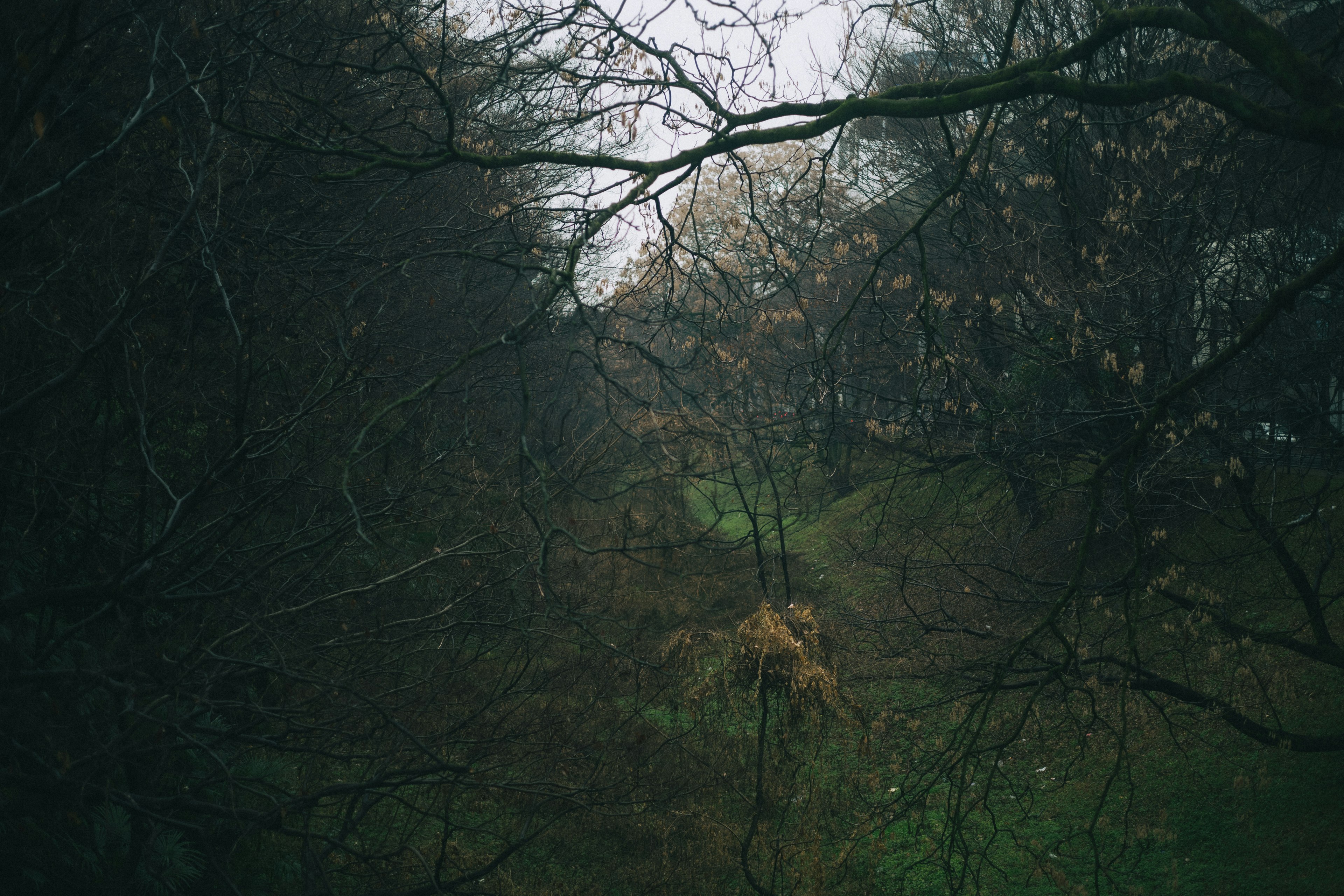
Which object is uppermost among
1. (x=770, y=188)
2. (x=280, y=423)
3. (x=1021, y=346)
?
(x=770, y=188)

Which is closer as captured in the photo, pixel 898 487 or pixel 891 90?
pixel 891 90

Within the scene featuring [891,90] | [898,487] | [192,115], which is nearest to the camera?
[891,90]

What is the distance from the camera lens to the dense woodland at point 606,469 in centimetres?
389

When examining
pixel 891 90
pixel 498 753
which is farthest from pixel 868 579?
pixel 891 90

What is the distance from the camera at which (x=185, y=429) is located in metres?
5.50

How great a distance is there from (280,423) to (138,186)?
276cm

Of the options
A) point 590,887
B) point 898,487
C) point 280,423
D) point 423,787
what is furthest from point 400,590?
point 898,487

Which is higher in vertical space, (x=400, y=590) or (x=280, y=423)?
(x=280, y=423)

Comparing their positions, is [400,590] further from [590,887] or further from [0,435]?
[0,435]

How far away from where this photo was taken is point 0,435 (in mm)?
3971

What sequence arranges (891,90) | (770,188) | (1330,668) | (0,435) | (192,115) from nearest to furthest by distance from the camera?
(0,435)
(891,90)
(192,115)
(1330,668)
(770,188)

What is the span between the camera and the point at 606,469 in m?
5.33

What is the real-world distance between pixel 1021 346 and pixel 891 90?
6.09 m

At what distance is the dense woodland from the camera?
12.8 feet
